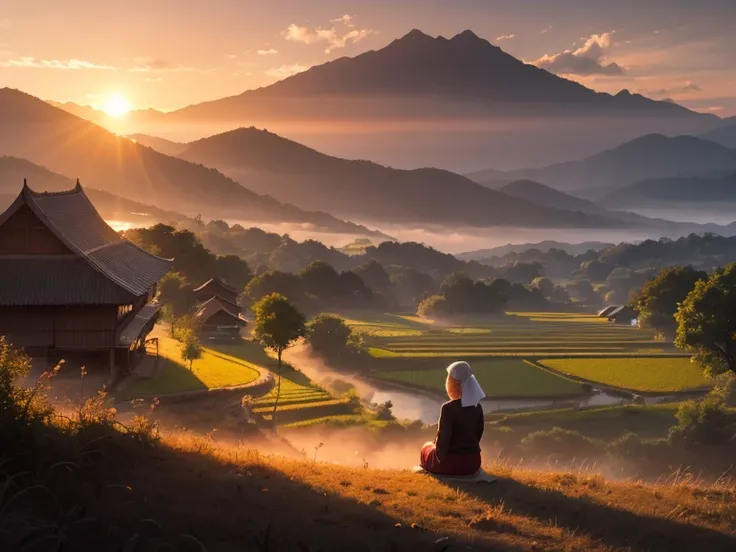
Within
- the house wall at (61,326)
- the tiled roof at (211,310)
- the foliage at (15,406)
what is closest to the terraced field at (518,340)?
the tiled roof at (211,310)

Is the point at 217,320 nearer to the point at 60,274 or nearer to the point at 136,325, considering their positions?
the point at 136,325

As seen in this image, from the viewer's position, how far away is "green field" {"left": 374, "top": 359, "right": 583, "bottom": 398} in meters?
47.3

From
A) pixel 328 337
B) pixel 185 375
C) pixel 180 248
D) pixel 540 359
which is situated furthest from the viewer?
pixel 180 248

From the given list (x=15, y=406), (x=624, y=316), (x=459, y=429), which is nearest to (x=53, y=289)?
(x=15, y=406)

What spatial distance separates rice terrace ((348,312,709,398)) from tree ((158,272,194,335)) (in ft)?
56.0

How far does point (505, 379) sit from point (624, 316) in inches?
2017

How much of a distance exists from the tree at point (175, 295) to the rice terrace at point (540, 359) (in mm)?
17067

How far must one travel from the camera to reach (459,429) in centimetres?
1074

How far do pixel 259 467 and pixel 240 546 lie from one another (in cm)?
320

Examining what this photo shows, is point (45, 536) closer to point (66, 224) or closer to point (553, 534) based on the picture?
point (553, 534)

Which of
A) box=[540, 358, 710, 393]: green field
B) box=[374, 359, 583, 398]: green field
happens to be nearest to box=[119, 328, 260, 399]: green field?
box=[374, 359, 583, 398]: green field

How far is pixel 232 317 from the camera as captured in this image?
173ft

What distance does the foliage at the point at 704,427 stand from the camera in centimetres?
3297

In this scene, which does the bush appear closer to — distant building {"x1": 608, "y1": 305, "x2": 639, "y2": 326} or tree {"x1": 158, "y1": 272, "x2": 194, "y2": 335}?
tree {"x1": 158, "y1": 272, "x2": 194, "y2": 335}
